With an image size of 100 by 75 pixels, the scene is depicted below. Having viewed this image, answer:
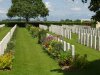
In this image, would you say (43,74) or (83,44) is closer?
(43,74)

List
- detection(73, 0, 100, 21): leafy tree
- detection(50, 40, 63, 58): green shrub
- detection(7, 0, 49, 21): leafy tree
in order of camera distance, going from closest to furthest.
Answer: detection(73, 0, 100, 21): leafy tree, detection(50, 40, 63, 58): green shrub, detection(7, 0, 49, 21): leafy tree

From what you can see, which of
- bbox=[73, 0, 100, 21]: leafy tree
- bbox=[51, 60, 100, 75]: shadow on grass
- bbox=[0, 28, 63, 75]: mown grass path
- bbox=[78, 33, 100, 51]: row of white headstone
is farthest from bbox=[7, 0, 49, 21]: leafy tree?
bbox=[73, 0, 100, 21]: leafy tree

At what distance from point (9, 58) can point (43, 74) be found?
6.85 feet

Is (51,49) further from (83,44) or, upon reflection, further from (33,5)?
(33,5)

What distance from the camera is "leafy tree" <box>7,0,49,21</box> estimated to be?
81075 mm

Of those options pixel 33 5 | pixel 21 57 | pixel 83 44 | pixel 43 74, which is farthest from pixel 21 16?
pixel 43 74

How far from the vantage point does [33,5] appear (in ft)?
271

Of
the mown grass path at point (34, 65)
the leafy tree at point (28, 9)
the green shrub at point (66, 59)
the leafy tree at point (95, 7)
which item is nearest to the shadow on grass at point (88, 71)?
the mown grass path at point (34, 65)

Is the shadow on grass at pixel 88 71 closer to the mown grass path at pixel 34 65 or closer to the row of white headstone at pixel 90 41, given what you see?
the mown grass path at pixel 34 65

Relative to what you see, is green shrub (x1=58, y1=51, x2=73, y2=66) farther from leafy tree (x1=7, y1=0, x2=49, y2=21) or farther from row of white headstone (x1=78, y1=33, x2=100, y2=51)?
leafy tree (x1=7, y1=0, x2=49, y2=21)

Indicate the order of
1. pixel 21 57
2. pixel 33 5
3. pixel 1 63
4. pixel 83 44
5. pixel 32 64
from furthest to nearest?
pixel 33 5 < pixel 83 44 < pixel 21 57 < pixel 32 64 < pixel 1 63

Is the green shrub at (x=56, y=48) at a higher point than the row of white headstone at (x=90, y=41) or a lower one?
higher

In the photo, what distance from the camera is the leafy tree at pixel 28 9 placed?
266 ft

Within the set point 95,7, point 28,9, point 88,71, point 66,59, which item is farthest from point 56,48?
point 28,9
